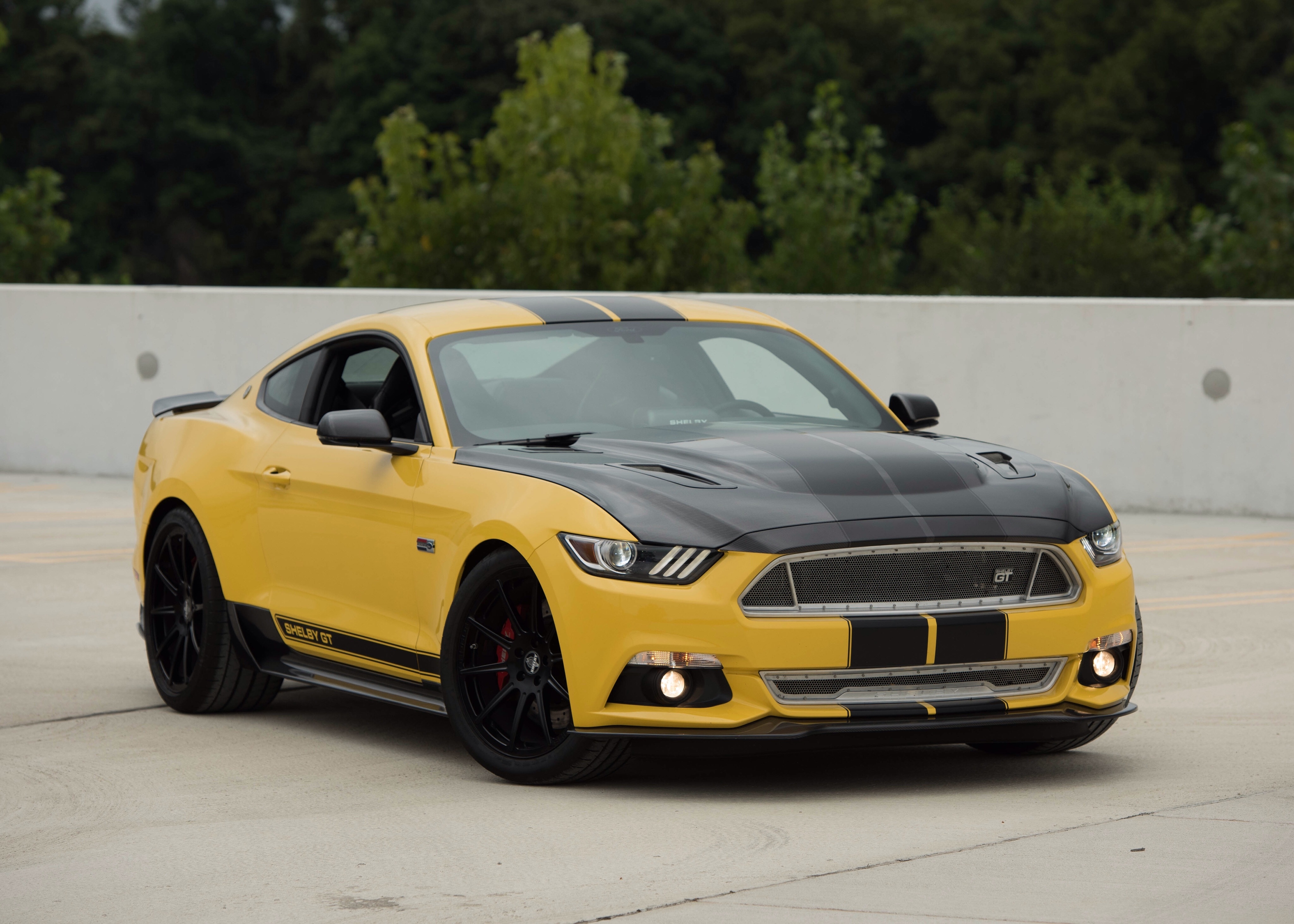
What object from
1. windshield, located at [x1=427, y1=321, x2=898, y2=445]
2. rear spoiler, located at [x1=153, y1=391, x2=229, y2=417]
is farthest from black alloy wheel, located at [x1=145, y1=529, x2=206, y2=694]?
windshield, located at [x1=427, y1=321, x2=898, y2=445]

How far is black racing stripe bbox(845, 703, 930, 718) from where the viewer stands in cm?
567

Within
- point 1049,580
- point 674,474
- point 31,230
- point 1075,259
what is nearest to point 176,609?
point 674,474

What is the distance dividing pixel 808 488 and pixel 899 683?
612 millimetres

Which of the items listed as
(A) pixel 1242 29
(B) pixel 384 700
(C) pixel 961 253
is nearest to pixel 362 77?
(A) pixel 1242 29

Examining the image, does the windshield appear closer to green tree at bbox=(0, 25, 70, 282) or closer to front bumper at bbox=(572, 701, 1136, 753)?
front bumper at bbox=(572, 701, 1136, 753)

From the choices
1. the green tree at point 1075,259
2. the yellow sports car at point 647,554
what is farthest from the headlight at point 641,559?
the green tree at point 1075,259

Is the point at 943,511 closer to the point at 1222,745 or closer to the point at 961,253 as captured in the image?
the point at 1222,745

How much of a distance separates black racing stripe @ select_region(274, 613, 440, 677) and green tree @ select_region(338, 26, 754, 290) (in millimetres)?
16320

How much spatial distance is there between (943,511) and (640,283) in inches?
715

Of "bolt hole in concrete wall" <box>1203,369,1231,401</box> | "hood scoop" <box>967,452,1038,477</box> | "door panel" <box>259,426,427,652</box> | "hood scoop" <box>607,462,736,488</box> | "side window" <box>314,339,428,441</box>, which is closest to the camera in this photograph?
"hood scoop" <box>607,462,736,488</box>

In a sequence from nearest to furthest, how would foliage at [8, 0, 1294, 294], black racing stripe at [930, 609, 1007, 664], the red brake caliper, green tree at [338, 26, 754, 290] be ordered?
black racing stripe at [930, 609, 1007, 664] < the red brake caliper < green tree at [338, 26, 754, 290] < foliage at [8, 0, 1294, 294]

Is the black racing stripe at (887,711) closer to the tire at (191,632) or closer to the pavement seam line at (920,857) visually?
the pavement seam line at (920,857)

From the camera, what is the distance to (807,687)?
5.68 meters

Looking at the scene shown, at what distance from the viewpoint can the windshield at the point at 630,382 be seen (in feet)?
21.9
